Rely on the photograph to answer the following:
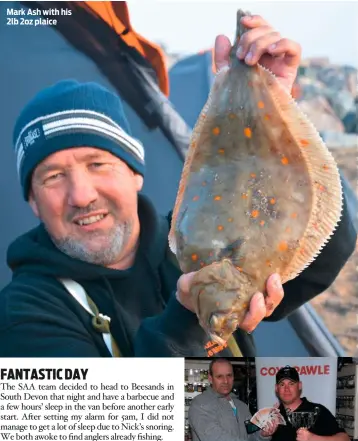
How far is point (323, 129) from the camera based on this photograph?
411cm

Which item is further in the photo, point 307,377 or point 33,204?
point 307,377

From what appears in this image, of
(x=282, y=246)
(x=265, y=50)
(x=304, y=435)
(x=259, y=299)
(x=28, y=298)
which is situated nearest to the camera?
(x=259, y=299)

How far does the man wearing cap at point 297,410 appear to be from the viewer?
4.11 metres

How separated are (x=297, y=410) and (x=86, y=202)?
5.82 ft

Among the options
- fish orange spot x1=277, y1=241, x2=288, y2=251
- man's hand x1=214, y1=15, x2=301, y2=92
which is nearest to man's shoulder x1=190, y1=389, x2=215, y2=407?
fish orange spot x1=277, y1=241, x2=288, y2=251

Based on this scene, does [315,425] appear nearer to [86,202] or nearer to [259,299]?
[259,299]

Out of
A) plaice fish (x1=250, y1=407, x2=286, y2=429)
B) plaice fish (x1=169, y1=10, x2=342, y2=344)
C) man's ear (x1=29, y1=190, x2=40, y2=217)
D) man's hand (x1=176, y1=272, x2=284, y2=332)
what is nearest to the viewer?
man's hand (x1=176, y1=272, x2=284, y2=332)

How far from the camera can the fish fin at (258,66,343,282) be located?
345 centimetres

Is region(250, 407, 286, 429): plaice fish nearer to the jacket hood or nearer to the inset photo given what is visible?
the inset photo

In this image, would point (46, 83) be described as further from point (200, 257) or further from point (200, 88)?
point (200, 257)

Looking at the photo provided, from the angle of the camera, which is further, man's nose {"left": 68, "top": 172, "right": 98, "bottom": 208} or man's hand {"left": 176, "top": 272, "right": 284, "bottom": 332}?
man's nose {"left": 68, "top": 172, "right": 98, "bottom": 208}

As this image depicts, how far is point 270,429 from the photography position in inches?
162

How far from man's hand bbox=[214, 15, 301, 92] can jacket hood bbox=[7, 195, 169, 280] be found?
3.26ft

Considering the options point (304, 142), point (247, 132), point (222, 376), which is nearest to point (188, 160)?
point (247, 132)
